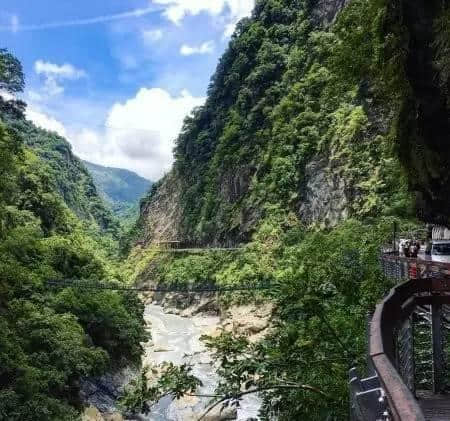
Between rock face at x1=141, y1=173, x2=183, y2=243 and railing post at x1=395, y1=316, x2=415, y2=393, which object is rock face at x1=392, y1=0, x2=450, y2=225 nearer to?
railing post at x1=395, y1=316, x2=415, y2=393

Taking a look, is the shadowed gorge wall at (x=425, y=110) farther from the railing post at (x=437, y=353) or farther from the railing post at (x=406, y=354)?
the railing post at (x=406, y=354)

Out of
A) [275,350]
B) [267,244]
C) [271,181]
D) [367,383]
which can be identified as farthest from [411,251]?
[271,181]

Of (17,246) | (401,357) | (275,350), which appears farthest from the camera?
(17,246)

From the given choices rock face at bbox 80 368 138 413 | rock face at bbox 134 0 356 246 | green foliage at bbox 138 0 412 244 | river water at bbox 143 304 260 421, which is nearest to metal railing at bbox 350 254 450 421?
river water at bbox 143 304 260 421

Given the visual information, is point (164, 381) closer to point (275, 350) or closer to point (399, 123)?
point (275, 350)

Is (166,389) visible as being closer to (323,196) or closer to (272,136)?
(323,196)

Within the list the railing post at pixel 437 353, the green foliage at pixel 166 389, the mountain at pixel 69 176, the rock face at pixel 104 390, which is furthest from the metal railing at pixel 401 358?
the mountain at pixel 69 176

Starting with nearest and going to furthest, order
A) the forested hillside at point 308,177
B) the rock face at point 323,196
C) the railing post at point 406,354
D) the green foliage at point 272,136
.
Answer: the railing post at point 406,354
the forested hillside at point 308,177
the green foliage at point 272,136
the rock face at point 323,196

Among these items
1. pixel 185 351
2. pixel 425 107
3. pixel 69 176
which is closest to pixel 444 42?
pixel 425 107
